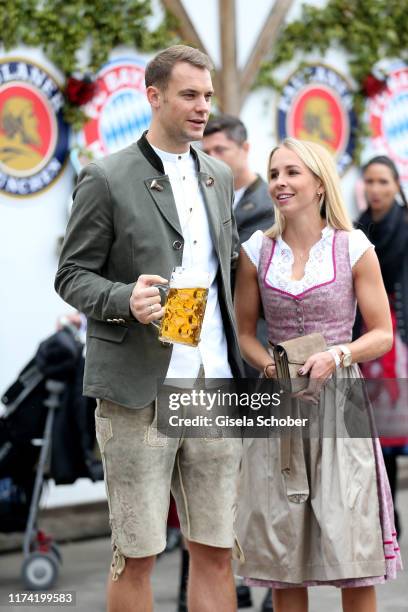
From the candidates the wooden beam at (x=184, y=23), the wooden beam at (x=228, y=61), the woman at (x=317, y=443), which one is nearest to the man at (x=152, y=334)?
the woman at (x=317, y=443)

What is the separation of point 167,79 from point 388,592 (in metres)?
2.76

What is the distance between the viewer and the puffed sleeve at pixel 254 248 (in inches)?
148

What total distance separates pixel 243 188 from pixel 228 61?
2.25 m

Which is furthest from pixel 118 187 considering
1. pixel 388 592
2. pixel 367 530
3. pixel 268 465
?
pixel 388 592

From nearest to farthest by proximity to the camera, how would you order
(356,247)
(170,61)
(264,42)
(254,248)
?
1. (170,61)
2. (356,247)
3. (254,248)
4. (264,42)

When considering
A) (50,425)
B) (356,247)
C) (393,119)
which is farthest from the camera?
(393,119)

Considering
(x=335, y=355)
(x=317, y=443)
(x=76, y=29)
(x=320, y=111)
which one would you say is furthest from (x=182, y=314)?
(x=320, y=111)

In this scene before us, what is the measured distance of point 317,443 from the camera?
3496 mm

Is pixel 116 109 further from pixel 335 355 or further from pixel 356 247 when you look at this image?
pixel 335 355

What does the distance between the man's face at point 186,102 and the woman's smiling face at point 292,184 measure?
300mm

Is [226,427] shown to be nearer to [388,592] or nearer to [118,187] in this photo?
[118,187]

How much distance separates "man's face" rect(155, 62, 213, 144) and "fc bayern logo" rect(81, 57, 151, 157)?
9.82 ft

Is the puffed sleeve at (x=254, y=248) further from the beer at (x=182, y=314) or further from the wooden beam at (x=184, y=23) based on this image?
the wooden beam at (x=184, y=23)

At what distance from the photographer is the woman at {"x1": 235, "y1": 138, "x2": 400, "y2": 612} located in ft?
11.3
